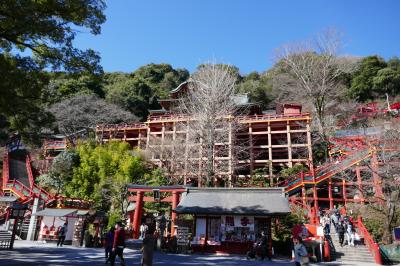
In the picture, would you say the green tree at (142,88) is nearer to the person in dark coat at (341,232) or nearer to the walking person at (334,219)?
the walking person at (334,219)

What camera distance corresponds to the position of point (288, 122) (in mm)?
28156

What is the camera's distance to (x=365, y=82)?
133 feet

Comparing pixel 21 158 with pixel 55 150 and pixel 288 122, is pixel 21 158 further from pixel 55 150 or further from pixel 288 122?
pixel 288 122

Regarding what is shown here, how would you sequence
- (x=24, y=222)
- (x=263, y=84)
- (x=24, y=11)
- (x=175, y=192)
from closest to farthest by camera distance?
(x=24, y=11) → (x=175, y=192) → (x=24, y=222) → (x=263, y=84)

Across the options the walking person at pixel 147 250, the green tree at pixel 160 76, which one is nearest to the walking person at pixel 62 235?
the walking person at pixel 147 250

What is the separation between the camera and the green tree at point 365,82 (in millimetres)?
40062

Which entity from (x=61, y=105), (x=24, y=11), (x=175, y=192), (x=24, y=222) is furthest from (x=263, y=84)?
(x=24, y=11)

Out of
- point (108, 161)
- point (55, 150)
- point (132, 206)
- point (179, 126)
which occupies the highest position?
point (179, 126)

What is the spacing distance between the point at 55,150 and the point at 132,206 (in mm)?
13075

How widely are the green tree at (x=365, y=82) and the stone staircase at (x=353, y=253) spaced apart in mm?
29510

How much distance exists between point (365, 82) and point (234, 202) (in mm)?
33800

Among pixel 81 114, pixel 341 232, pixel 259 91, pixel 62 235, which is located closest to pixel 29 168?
pixel 81 114

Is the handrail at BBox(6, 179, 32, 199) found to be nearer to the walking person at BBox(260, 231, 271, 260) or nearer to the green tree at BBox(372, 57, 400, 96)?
the walking person at BBox(260, 231, 271, 260)

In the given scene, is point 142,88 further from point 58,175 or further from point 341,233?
point 341,233
